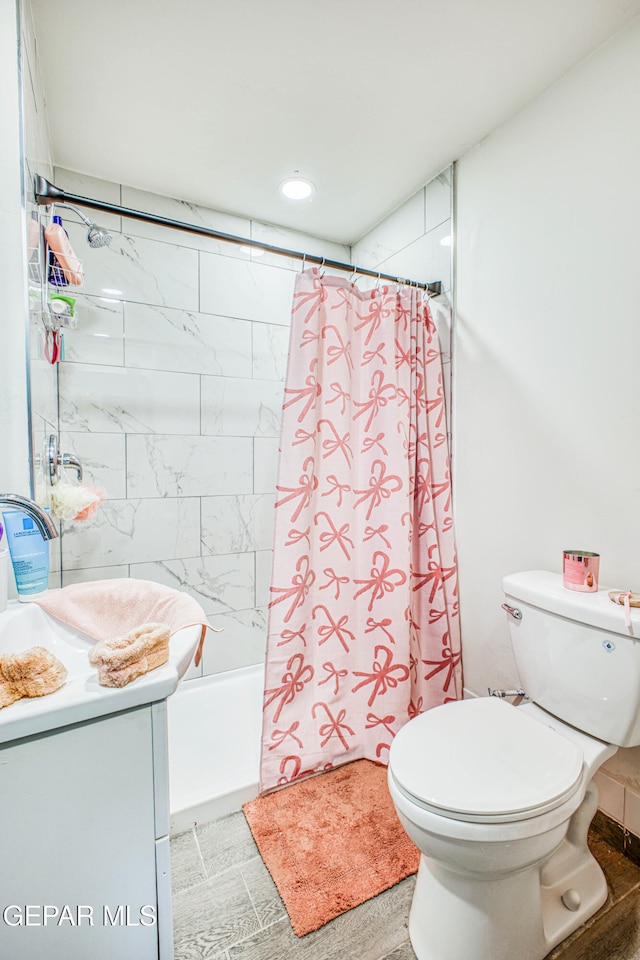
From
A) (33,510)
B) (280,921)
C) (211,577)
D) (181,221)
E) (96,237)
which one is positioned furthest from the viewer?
(211,577)

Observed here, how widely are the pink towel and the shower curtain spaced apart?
23.9 inches

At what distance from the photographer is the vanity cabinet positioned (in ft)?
2.08

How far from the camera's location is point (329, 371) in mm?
1718

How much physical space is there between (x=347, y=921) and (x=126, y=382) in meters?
2.00

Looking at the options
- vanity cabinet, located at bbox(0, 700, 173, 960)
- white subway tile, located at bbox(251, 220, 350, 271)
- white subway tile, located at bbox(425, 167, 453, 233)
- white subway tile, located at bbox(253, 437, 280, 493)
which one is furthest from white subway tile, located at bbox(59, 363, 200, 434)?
vanity cabinet, located at bbox(0, 700, 173, 960)

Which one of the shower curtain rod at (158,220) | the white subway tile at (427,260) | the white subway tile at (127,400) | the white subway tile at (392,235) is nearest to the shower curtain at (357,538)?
the shower curtain rod at (158,220)

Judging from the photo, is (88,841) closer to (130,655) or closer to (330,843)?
(130,655)

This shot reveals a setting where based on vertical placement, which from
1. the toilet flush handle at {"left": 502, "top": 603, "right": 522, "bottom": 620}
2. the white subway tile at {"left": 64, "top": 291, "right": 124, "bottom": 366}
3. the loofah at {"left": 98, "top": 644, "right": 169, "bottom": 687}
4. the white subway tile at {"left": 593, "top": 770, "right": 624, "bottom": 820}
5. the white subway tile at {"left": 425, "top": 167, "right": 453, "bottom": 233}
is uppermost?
the white subway tile at {"left": 425, "top": 167, "right": 453, "bottom": 233}

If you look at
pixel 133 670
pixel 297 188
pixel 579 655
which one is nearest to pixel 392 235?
pixel 297 188

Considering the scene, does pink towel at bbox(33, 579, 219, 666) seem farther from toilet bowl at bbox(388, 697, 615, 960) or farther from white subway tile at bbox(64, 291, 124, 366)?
white subway tile at bbox(64, 291, 124, 366)

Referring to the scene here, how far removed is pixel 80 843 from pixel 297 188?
7.48 ft

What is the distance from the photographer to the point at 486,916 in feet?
3.34

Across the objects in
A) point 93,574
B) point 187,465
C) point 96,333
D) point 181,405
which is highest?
point 96,333

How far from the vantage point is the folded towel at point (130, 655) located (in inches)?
27.2
